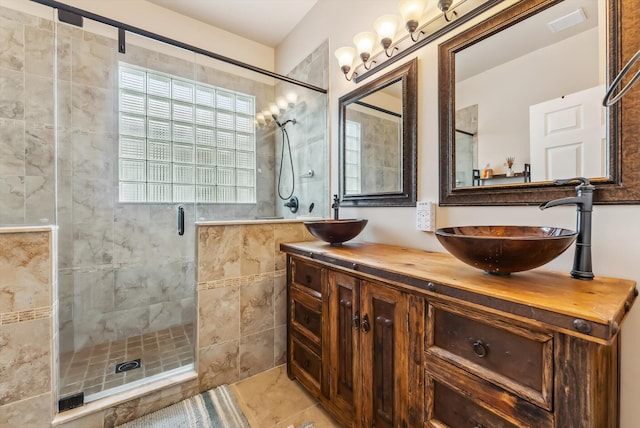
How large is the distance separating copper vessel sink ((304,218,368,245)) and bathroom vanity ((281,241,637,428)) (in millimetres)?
Result: 159

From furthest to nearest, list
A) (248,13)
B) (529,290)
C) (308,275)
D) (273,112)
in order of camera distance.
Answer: (273,112) → (248,13) → (308,275) → (529,290)

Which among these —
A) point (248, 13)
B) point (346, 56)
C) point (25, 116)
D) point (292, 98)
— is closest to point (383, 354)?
point (346, 56)

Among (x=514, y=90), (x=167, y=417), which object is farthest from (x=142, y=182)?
(x=514, y=90)

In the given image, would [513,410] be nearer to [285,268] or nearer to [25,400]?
[285,268]

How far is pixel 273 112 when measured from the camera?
2.66 meters

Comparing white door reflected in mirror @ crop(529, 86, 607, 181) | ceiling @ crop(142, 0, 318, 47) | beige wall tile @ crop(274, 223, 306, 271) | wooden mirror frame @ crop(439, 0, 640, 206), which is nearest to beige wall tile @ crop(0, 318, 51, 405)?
beige wall tile @ crop(274, 223, 306, 271)

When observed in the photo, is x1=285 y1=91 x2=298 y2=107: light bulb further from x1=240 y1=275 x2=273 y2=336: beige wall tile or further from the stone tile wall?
x1=240 y1=275 x2=273 y2=336: beige wall tile

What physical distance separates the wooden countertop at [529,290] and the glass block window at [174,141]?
1771 mm

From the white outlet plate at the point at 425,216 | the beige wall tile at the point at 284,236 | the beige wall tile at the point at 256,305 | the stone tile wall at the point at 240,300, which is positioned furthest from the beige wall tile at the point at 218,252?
the white outlet plate at the point at 425,216

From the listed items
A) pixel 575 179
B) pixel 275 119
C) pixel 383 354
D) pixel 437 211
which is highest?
pixel 275 119

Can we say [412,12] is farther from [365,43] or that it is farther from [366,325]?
[366,325]

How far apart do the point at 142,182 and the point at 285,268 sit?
152 centimetres

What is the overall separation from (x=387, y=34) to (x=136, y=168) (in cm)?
221

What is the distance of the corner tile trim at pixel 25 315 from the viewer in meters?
1.19
